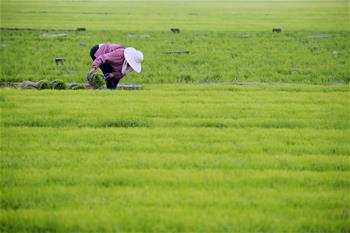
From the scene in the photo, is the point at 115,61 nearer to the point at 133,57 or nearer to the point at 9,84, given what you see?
the point at 133,57

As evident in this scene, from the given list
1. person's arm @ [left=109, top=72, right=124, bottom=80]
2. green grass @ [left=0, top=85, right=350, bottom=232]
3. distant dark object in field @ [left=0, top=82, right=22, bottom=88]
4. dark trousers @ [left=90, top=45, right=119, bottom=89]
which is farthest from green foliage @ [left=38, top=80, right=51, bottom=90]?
person's arm @ [left=109, top=72, right=124, bottom=80]

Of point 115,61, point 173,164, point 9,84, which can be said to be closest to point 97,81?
point 115,61

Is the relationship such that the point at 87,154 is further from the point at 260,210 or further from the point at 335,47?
the point at 335,47

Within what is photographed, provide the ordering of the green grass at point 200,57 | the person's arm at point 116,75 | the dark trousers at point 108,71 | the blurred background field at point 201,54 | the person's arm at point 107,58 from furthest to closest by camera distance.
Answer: the blurred background field at point 201,54 < the green grass at point 200,57 < the person's arm at point 116,75 < the dark trousers at point 108,71 < the person's arm at point 107,58

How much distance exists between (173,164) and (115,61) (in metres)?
6.39

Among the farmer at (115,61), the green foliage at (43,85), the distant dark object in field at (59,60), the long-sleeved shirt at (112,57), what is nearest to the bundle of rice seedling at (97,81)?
the farmer at (115,61)

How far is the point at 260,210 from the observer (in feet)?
22.6

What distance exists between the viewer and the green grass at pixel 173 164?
6633mm

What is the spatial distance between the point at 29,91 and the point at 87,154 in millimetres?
6303

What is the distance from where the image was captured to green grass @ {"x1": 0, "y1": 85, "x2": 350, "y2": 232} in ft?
21.8

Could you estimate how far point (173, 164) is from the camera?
8656 millimetres

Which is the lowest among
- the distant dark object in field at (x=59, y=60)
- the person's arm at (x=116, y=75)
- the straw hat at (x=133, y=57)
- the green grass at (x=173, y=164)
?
the green grass at (x=173, y=164)

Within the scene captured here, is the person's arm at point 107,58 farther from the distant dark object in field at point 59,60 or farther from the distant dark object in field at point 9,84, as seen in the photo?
the distant dark object in field at point 59,60

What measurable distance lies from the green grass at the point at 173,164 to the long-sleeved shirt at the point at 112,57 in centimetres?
92
